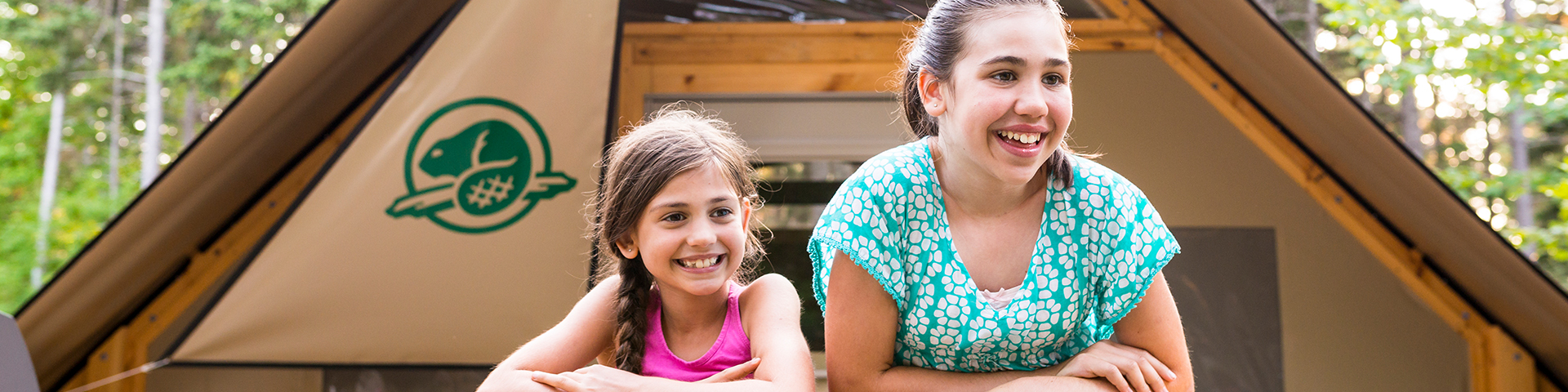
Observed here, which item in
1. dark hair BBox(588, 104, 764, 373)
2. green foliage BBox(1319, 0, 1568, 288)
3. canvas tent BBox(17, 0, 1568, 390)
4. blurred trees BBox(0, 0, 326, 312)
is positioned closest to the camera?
dark hair BBox(588, 104, 764, 373)

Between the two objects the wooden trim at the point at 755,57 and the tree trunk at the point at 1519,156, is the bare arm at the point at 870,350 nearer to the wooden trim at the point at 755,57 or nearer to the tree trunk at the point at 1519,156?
the wooden trim at the point at 755,57

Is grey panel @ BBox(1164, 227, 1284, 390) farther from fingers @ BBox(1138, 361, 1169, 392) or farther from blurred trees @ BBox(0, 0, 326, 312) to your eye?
blurred trees @ BBox(0, 0, 326, 312)

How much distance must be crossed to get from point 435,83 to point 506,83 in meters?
0.17

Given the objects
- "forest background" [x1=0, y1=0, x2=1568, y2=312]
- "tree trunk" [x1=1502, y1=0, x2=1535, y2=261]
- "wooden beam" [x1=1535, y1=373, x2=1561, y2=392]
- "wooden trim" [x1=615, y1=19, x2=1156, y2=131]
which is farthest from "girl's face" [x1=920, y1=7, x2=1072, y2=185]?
"forest background" [x1=0, y1=0, x2=1568, y2=312]

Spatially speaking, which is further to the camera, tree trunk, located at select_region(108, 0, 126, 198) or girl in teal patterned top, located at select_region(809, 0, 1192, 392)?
tree trunk, located at select_region(108, 0, 126, 198)

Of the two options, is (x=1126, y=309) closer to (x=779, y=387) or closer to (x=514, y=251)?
(x=779, y=387)

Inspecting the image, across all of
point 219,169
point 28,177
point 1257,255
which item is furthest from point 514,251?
point 28,177

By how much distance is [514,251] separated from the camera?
7.46 ft

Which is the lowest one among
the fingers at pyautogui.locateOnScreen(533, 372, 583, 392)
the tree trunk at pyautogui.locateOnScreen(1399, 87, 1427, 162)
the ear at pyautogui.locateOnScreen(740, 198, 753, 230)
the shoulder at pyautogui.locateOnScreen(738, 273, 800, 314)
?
the fingers at pyautogui.locateOnScreen(533, 372, 583, 392)

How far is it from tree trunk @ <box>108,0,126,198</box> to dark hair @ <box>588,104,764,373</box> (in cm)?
1378

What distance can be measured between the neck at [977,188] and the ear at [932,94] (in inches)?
2.2

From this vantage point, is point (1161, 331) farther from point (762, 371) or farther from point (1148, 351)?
point (762, 371)

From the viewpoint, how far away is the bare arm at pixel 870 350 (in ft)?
3.32

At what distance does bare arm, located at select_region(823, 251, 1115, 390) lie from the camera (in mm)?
1013
